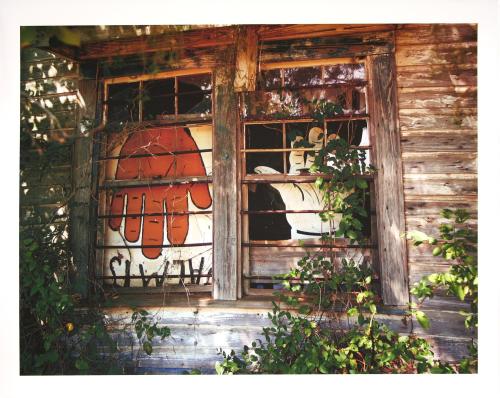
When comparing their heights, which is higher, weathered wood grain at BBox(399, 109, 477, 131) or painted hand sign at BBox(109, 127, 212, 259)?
weathered wood grain at BBox(399, 109, 477, 131)

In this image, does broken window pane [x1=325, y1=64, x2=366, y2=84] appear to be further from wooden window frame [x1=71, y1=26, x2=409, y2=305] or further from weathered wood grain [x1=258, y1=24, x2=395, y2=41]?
weathered wood grain [x1=258, y1=24, x2=395, y2=41]

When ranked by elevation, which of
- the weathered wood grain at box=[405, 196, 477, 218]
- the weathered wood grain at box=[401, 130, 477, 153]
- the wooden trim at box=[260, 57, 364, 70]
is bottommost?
the weathered wood grain at box=[405, 196, 477, 218]

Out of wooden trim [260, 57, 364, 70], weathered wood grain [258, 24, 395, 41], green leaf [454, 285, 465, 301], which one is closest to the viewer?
green leaf [454, 285, 465, 301]

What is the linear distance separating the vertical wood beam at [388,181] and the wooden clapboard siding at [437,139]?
65 mm

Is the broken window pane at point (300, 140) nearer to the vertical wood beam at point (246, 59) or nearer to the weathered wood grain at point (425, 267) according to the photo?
the vertical wood beam at point (246, 59)

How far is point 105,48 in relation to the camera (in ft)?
10.4

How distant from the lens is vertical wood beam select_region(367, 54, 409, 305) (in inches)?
111

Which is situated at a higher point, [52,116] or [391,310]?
[52,116]

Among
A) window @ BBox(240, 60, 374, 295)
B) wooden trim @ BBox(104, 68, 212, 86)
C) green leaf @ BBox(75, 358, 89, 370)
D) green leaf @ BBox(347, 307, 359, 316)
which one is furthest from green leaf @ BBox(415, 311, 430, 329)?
wooden trim @ BBox(104, 68, 212, 86)
